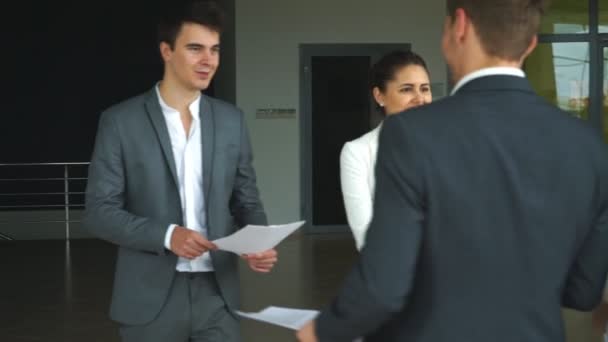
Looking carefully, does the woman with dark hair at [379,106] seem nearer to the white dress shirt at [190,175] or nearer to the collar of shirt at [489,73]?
the white dress shirt at [190,175]

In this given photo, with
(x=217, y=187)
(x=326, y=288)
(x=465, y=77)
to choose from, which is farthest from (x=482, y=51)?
(x=326, y=288)

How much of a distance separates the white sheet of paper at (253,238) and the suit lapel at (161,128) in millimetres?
295

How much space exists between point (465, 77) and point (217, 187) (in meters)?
1.15

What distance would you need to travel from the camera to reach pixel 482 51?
1.72 metres

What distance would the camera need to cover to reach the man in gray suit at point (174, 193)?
2689 mm

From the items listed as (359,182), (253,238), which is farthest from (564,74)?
(253,238)

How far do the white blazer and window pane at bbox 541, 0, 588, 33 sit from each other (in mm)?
10284

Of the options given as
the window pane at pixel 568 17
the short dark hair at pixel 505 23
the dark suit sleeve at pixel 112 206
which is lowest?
the dark suit sleeve at pixel 112 206

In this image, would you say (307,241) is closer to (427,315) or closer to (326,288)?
(326,288)

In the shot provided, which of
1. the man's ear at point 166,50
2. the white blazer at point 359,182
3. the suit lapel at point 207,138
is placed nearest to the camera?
the suit lapel at point 207,138

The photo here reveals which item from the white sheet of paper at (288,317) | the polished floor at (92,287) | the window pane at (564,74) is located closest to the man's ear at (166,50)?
the white sheet of paper at (288,317)

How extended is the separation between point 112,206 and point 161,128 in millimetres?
259

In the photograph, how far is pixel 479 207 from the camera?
1631mm

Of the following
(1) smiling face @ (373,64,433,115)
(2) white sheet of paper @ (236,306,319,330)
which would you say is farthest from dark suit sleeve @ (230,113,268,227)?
(2) white sheet of paper @ (236,306,319,330)
